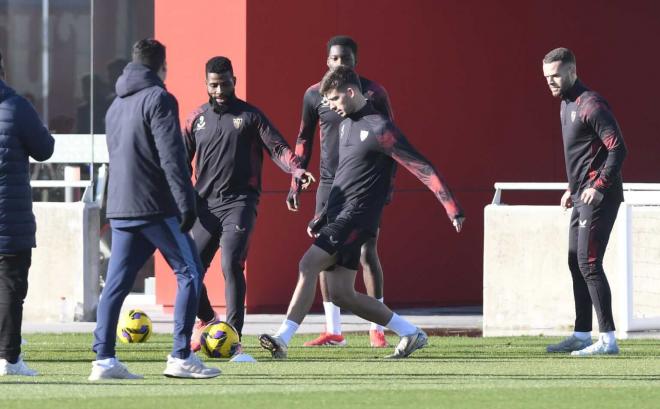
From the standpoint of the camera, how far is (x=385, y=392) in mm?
8961

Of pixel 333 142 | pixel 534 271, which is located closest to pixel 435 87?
pixel 534 271

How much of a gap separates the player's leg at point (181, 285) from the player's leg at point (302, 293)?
130 cm

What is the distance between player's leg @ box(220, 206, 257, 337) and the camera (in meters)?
11.2

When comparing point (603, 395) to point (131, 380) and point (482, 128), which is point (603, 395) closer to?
point (131, 380)

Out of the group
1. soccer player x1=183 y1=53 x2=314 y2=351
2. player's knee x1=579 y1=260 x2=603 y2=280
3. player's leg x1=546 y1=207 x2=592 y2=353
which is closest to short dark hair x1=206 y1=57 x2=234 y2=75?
soccer player x1=183 y1=53 x2=314 y2=351

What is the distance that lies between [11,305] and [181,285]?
112 cm

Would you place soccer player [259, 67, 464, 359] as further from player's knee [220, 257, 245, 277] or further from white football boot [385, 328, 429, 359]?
player's knee [220, 257, 245, 277]

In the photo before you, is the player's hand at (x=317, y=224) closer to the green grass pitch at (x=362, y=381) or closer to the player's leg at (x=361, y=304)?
the player's leg at (x=361, y=304)

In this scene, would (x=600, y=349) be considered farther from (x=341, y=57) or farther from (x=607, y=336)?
(x=341, y=57)

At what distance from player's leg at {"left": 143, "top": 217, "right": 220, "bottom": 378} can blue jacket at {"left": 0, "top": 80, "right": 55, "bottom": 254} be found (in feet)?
2.83

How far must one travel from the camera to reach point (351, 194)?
35.4 feet

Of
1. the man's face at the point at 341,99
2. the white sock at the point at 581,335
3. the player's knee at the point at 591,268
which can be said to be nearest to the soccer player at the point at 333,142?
the man's face at the point at 341,99

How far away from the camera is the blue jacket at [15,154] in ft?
32.2

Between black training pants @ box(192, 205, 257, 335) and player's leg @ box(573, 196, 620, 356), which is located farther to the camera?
player's leg @ box(573, 196, 620, 356)
